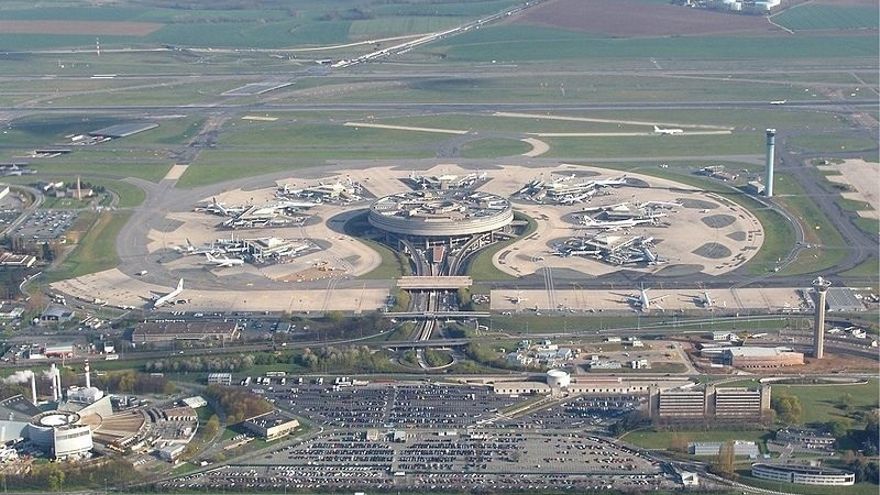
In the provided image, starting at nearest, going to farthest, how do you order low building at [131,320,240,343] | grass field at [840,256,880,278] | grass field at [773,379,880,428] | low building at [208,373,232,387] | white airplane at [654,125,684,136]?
grass field at [773,379,880,428]
low building at [208,373,232,387]
low building at [131,320,240,343]
grass field at [840,256,880,278]
white airplane at [654,125,684,136]

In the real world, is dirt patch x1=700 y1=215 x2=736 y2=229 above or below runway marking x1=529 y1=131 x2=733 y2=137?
above

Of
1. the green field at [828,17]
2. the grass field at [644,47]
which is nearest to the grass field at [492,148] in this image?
the grass field at [644,47]

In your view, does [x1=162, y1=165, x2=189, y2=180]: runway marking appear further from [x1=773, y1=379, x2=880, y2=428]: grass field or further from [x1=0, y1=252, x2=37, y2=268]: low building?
[x1=773, y1=379, x2=880, y2=428]: grass field

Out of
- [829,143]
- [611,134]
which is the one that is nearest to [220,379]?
[611,134]

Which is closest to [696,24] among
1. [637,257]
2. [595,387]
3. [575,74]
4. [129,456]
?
[575,74]

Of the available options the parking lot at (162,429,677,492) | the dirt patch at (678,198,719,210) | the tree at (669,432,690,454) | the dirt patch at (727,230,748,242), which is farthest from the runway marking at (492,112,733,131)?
Answer: the parking lot at (162,429,677,492)

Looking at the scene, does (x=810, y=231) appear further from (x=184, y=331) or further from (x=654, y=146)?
(x=184, y=331)
